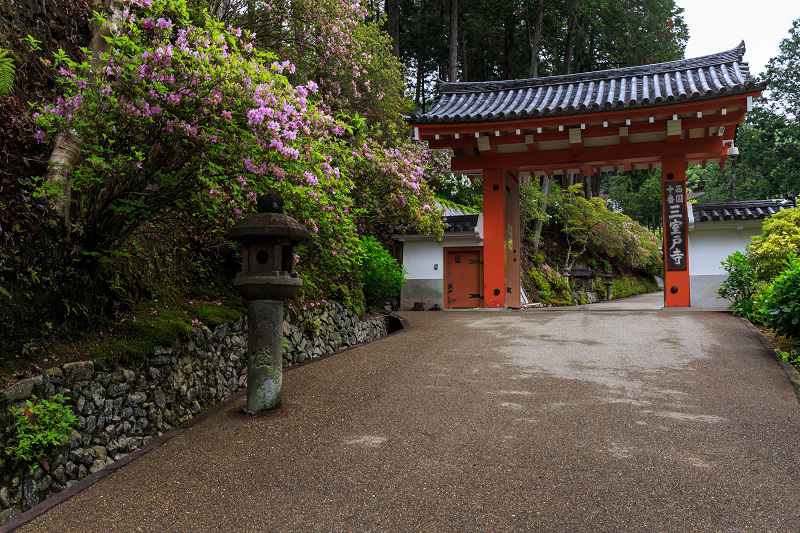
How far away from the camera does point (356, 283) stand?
30.9 ft

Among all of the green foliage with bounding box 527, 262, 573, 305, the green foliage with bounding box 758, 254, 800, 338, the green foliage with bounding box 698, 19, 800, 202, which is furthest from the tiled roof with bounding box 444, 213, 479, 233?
the green foliage with bounding box 698, 19, 800, 202

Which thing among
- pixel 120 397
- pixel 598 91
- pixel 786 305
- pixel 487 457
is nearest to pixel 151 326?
pixel 120 397

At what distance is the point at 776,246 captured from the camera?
25.8ft

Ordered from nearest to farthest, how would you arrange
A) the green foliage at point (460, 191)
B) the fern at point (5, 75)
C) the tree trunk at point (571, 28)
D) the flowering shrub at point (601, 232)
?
the fern at point (5, 75) < the green foliage at point (460, 191) < the flowering shrub at point (601, 232) < the tree trunk at point (571, 28)

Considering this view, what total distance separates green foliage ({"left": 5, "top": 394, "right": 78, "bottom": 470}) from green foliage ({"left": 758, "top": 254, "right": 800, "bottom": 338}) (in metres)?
7.21

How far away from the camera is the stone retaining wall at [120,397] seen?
330cm

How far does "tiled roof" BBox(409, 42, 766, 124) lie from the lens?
9.88m

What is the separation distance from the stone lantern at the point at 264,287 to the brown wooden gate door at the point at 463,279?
961 cm

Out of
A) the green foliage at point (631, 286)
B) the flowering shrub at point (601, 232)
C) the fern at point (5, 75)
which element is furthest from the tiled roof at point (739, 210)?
the green foliage at point (631, 286)

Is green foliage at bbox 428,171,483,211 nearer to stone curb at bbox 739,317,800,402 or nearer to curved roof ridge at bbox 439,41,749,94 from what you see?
curved roof ridge at bbox 439,41,749,94

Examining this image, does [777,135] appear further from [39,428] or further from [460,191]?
[39,428]

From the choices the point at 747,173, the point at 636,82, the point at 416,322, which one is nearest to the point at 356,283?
the point at 416,322

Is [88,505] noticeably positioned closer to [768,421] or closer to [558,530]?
[558,530]

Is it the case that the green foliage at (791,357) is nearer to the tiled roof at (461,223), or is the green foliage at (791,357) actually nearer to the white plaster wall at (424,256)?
the tiled roof at (461,223)
